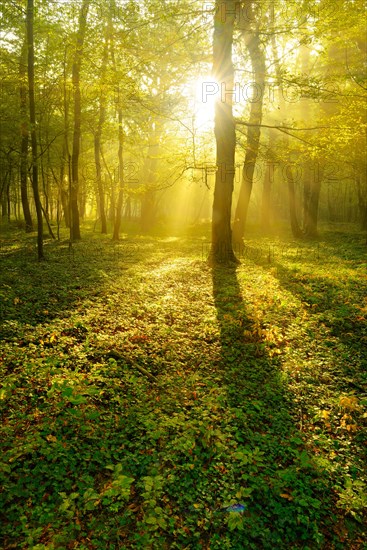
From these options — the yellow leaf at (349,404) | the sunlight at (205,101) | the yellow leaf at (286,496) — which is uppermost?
the sunlight at (205,101)

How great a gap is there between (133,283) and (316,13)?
10829mm

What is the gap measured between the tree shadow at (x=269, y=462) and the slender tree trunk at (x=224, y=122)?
6663 mm

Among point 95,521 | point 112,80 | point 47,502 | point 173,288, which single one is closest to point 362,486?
point 95,521

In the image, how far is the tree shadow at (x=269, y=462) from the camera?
3619mm

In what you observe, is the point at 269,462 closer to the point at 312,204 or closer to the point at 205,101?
the point at 205,101

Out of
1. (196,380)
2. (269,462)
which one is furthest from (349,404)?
(196,380)

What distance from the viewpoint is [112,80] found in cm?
1195

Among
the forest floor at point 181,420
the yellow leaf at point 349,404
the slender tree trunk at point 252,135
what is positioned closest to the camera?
the forest floor at point 181,420

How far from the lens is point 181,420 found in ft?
16.4

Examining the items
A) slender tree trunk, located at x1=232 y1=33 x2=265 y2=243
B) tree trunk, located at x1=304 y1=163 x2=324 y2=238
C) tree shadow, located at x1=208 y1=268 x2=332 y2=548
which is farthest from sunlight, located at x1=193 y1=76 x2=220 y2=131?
tree trunk, located at x1=304 y1=163 x2=324 y2=238

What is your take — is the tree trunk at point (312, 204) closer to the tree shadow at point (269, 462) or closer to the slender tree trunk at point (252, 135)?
the slender tree trunk at point (252, 135)

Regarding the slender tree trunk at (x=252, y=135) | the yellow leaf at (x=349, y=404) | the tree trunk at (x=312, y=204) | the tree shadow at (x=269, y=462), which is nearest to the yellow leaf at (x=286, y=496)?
the tree shadow at (x=269, y=462)

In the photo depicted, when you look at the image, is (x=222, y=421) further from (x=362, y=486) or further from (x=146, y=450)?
(x=362, y=486)

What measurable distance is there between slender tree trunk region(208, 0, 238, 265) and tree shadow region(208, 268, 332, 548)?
21.9 feet
